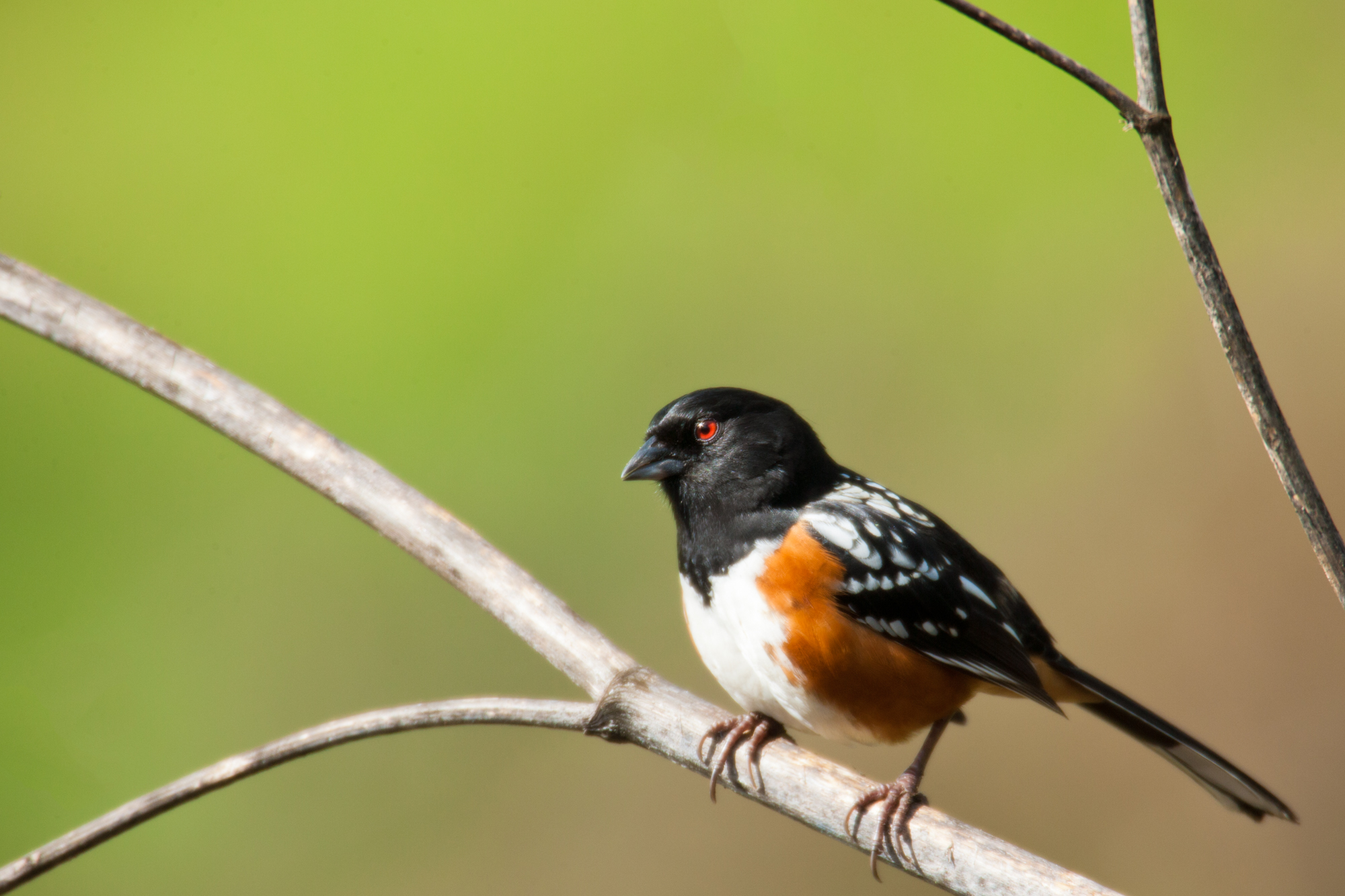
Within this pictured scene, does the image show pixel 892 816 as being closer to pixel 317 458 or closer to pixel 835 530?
pixel 835 530

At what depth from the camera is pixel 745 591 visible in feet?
5.52

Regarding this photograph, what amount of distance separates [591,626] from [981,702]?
1923 millimetres

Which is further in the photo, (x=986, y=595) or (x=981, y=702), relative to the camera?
(x=981, y=702)

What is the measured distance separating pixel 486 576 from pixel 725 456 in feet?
1.81

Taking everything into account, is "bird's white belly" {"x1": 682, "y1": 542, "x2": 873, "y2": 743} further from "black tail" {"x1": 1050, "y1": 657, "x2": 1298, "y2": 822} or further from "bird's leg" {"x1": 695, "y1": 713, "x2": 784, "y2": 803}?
"black tail" {"x1": 1050, "y1": 657, "x2": 1298, "y2": 822}

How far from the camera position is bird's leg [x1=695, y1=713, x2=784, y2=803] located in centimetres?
138

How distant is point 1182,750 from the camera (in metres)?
1.82

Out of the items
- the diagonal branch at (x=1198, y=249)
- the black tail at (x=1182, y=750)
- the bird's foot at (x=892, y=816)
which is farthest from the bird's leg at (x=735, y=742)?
the diagonal branch at (x=1198, y=249)

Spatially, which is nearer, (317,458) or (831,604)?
(317,458)

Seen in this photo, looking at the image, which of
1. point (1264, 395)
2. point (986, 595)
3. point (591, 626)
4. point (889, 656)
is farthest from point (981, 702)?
point (1264, 395)

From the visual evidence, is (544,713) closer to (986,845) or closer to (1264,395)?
(986,845)

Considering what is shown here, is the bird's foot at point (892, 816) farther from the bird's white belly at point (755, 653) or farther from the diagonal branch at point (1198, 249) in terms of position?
the diagonal branch at point (1198, 249)

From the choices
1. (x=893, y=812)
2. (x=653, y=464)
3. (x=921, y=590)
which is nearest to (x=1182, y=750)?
(x=921, y=590)

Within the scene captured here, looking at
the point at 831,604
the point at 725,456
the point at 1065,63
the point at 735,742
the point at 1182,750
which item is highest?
the point at 1065,63
